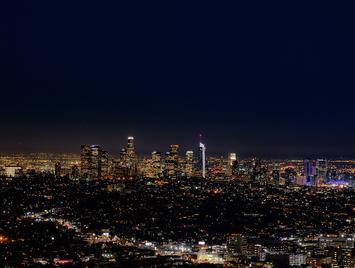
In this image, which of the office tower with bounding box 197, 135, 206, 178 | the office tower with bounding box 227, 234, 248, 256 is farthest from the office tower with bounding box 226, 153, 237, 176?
the office tower with bounding box 227, 234, 248, 256

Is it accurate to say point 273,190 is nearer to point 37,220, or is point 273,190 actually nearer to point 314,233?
point 314,233

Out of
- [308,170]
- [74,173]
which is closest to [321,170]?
[308,170]

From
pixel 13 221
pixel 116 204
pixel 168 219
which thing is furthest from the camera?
pixel 116 204

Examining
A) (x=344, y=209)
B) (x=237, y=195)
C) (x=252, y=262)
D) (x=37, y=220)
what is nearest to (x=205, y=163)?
(x=237, y=195)

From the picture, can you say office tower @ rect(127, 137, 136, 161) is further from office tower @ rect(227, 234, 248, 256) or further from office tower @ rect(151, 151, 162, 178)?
office tower @ rect(227, 234, 248, 256)

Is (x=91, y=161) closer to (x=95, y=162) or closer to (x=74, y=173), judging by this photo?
(x=95, y=162)

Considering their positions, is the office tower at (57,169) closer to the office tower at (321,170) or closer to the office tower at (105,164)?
the office tower at (105,164)
